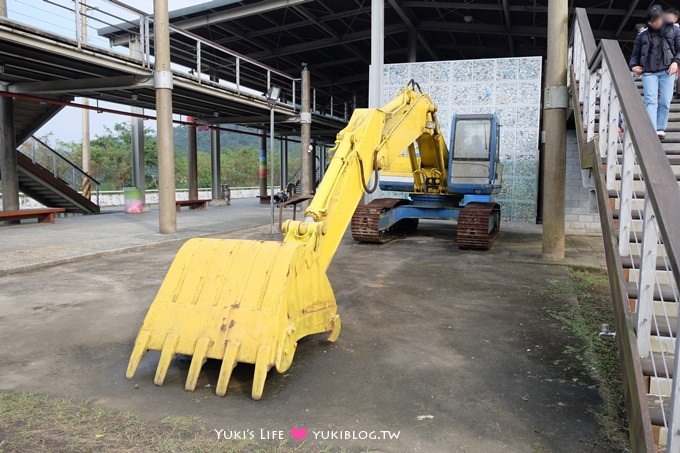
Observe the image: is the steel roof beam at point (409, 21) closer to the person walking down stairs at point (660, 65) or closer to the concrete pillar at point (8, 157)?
the concrete pillar at point (8, 157)

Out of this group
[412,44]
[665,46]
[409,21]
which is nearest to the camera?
[665,46]

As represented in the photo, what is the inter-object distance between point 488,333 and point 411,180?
23.6ft

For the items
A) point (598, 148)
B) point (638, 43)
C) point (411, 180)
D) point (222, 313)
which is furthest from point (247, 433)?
point (411, 180)

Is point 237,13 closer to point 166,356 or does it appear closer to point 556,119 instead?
point 556,119

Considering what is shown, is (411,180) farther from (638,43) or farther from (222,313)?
(222,313)

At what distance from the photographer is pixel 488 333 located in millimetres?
5152

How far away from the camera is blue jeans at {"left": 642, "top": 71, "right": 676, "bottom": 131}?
5.61 meters

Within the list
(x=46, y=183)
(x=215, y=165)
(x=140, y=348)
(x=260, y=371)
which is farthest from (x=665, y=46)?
(x=215, y=165)

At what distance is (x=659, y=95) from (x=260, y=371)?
5.16 metres

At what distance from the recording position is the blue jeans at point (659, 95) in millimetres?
5605

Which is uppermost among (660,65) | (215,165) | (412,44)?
(412,44)

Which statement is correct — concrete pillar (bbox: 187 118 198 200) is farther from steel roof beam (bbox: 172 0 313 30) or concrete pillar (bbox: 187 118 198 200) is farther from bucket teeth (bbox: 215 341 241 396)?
bucket teeth (bbox: 215 341 241 396)

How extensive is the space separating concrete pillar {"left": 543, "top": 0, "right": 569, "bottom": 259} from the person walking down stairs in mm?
3026

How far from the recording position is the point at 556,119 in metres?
Answer: 8.84
